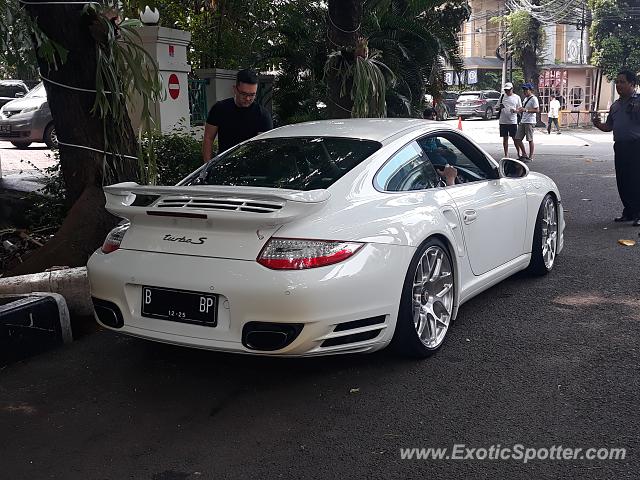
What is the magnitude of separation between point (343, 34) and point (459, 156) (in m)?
4.39

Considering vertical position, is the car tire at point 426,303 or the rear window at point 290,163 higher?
the rear window at point 290,163

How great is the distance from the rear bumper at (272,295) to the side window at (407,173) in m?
0.57

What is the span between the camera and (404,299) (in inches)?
165

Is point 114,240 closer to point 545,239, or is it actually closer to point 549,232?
point 545,239

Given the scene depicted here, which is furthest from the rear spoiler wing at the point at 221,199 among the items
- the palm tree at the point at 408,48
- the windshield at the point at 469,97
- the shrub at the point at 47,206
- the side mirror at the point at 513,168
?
the windshield at the point at 469,97

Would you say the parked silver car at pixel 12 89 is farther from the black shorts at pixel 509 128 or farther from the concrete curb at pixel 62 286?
the concrete curb at pixel 62 286

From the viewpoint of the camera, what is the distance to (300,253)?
380cm

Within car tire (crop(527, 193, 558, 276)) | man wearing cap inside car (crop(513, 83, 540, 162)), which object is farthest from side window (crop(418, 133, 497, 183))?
man wearing cap inside car (crop(513, 83, 540, 162))

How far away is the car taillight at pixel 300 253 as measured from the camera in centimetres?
378

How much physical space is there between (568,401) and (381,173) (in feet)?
5.52

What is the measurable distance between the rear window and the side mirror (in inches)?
62.8

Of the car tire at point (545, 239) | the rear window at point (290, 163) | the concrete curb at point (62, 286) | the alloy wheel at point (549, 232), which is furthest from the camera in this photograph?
the alloy wheel at point (549, 232)

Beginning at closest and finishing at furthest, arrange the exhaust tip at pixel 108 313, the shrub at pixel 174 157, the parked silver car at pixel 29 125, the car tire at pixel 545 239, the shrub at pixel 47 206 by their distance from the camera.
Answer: the exhaust tip at pixel 108 313 < the car tire at pixel 545 239 < the shrub at pixel 47 206 < the shrub at pixel 174 157 < the parked silver car at pixel 29 125

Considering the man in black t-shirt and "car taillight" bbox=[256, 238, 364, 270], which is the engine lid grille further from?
the man in black t-shirt
